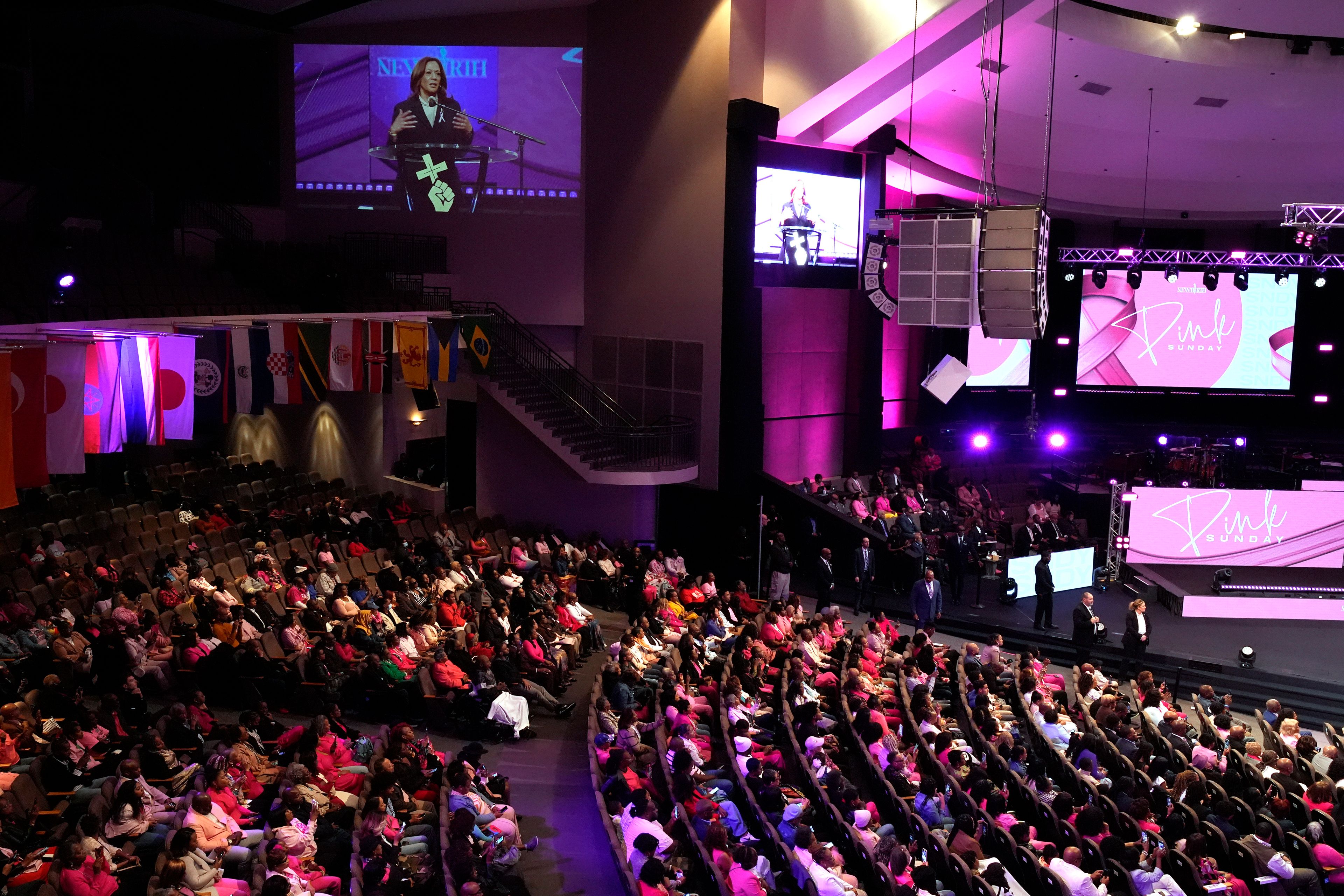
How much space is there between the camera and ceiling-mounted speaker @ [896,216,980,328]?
9.20 m

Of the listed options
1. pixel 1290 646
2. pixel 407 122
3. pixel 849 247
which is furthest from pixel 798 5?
pixel 1290 646

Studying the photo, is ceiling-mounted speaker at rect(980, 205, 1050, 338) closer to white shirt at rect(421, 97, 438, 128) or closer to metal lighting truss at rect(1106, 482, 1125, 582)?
metal lighting truss at rect(1106, 482, 1125, 582)

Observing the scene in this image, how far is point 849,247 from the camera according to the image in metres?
18.8

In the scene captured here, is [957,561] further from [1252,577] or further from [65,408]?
[65,408]

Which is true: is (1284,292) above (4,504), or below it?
above

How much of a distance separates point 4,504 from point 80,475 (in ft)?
39.1

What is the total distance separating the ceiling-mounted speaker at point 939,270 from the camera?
9195 millimetres

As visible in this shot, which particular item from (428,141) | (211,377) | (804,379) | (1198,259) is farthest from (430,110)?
(1198,259)

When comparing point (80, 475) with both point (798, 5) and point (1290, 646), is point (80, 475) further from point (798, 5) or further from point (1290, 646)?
point (1290, 646)

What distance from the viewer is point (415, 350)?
51.3ft

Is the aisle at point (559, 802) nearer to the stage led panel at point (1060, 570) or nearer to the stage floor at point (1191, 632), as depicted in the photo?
the stage floor at point (1191, 632)

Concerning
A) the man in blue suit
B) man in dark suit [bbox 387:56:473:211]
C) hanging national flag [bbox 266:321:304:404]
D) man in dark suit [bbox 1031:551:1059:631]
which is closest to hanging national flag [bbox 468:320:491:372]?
hanging national flag [bbox 266:321:304:404]

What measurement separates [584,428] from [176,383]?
294 inches

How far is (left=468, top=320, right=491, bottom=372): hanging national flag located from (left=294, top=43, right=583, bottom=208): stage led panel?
3811mm
